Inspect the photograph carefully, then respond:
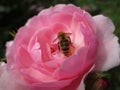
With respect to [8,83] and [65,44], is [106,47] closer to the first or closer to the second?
[65,44]

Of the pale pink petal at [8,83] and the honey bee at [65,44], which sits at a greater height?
the honey bee at [65,44]

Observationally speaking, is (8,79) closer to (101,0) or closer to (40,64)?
(40,64)

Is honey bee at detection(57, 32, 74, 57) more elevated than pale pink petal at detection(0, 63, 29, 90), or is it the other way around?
honey bee at detection(57, 32, 74, 57)

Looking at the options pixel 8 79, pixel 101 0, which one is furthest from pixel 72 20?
pixel 101 0

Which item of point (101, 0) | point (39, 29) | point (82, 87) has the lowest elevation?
point (82, 87)
